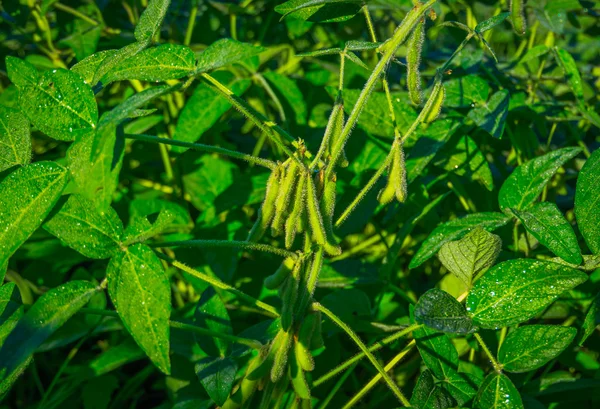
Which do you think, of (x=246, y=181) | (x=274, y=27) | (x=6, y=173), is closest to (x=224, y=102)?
(x=246, y=181)

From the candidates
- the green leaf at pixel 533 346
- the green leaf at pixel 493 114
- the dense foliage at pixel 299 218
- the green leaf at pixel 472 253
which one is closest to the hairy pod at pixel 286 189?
the dense foliage at pixel 299 218

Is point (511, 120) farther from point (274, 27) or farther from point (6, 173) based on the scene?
point (6, 173)

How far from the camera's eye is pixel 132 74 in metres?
0.78

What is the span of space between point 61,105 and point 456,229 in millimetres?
522

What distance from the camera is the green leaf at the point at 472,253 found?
881 millimetres

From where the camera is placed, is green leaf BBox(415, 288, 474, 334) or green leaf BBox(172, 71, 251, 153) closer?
green leaf BBox(415, 288, 474, 334)

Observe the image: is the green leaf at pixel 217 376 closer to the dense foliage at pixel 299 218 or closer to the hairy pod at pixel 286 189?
the dense foliage at pixel 299 218

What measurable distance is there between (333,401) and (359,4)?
2.24 feet

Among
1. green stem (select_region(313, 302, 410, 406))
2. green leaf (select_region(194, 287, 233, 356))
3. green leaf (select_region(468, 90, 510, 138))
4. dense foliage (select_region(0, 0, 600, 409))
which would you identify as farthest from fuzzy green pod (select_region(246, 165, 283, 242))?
green leaf (select_region(468, 90, 510, 138))

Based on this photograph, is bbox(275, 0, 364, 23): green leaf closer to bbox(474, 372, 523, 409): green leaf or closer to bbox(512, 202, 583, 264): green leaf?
bbox(512, 202, 583, 264): green leaf

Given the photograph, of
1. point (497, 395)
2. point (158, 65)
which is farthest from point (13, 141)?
point (497, 395)

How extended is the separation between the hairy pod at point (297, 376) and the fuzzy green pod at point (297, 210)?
166 mm

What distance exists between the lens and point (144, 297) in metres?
0.75

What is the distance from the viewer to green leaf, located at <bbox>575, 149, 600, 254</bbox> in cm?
85
